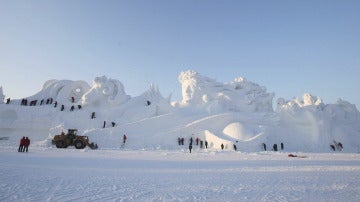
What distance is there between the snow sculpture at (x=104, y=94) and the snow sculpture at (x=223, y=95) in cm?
870

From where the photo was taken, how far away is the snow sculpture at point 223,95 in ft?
112

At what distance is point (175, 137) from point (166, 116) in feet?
11.7

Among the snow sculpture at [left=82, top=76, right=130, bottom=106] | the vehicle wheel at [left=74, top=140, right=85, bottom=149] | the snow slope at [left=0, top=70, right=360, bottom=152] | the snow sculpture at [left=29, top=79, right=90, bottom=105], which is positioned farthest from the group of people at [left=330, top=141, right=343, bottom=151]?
the snow sculpture at [left=29, top=79, right=90, bottom=105]

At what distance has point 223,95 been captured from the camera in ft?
117

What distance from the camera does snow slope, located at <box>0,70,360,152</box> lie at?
26.2 m

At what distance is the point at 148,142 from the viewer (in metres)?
26.0

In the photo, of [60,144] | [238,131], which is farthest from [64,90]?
[238,131]

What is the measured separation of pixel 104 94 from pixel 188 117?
12000 mm

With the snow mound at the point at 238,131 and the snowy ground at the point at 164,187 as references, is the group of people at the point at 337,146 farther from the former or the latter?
the snowy ground at the point at 164,187

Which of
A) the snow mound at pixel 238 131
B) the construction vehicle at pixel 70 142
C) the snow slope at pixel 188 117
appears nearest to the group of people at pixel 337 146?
the snow slope at pixel 188 117

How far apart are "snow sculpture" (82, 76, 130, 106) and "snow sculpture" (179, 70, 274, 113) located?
870cm

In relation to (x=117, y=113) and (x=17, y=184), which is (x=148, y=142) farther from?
(x=17, y=184)

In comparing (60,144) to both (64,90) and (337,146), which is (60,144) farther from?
(337,146)

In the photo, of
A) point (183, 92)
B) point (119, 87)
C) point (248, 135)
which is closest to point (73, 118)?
point (119, 87)
